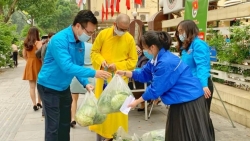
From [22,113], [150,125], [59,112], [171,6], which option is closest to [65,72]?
[59,112]

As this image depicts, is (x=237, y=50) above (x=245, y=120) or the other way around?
above

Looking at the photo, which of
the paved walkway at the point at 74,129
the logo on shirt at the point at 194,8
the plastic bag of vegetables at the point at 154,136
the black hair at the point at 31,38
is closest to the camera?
the plastic bag of vegetables at the point at 154,136

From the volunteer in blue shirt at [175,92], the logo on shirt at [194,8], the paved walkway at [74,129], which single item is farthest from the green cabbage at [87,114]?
the logo on shirt at [194,8]

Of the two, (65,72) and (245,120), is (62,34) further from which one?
(245,120)

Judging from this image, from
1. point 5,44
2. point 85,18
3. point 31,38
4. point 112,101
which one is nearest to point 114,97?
point 112,101

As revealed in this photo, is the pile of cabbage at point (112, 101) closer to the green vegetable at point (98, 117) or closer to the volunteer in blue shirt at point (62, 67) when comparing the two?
the green vegetable at point (98, 117)

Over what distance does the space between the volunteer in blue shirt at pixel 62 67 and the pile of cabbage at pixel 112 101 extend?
0.69ft

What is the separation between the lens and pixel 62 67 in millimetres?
2912

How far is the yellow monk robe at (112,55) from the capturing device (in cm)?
410

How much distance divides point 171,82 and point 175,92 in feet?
0.46

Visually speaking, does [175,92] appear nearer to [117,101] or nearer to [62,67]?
[117,101]

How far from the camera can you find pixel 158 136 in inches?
140

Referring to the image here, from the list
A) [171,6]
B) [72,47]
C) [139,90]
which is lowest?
[139,90]

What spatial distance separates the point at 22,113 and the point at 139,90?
2672 mm
